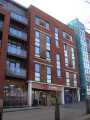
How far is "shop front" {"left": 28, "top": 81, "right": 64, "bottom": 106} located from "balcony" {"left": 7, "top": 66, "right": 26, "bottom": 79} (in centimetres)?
136

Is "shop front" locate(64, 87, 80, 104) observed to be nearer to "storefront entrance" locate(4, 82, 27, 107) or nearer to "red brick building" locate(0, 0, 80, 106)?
"red brick building" locate(0, 0, 80, 106)

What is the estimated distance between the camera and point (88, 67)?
33.9 metres

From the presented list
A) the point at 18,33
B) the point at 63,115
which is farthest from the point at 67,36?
the point at 63,115

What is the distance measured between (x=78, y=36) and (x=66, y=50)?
193 inches

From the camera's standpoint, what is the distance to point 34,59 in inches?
988

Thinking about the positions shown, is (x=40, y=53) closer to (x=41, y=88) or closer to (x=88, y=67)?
(x=41, y=88)

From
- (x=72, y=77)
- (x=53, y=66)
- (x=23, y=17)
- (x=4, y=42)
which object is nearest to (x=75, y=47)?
(x=72, y=77)

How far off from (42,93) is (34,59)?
4761mm

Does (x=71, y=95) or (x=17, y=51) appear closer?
(x=17, y=51)

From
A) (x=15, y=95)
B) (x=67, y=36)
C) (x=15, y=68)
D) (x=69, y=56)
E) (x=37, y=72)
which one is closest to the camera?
(x=15, y=95)

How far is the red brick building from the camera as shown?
22.5 metres

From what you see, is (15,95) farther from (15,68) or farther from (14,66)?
(14,66)

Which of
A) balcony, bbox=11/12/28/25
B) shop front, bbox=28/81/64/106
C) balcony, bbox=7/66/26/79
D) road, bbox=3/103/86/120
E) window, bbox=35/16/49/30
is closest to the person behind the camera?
road, bbox=3/103/86/120

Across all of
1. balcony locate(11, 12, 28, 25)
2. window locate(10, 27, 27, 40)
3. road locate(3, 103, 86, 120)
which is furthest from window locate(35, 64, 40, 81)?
road locate(3, 103, 86, 120)
